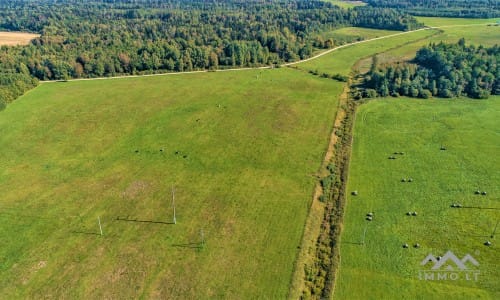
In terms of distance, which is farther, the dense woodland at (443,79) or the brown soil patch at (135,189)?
the dense woodland at (443,79)

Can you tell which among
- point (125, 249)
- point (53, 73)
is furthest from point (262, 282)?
point (53, 73)

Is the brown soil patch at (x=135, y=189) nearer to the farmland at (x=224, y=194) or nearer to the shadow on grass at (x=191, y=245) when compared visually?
the farmland at (x=224, y=194)

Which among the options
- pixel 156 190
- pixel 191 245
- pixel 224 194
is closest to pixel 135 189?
pixel 156 190

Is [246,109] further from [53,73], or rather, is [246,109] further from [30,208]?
[53,73]

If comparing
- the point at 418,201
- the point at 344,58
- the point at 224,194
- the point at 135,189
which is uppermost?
the point at 344,58

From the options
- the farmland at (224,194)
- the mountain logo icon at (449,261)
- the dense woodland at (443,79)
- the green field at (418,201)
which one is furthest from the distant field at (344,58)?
the mountain logo icon at (449,261)

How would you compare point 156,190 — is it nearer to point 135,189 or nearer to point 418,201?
point 135,189

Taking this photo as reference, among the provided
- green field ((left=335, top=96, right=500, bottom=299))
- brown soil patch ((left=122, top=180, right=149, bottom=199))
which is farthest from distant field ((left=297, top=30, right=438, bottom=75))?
brown soil patch ((left=122, top=180, right=149, bottom=199))
